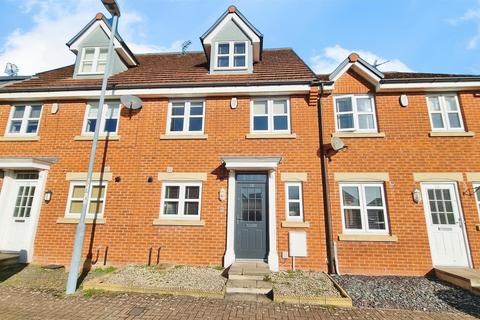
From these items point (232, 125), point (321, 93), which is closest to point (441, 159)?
point (321, 93)

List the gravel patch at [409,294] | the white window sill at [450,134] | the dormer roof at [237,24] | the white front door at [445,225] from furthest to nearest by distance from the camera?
the dormer roof at [237,24], the white window sill at [450,134], the white front door at [445,225], the gravel patch at [409,294]

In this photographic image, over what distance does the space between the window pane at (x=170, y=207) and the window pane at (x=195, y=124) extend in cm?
282

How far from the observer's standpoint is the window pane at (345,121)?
28.7ft

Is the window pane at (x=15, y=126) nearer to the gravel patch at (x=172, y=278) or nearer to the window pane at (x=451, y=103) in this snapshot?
the gravel patch at (x=172, y=278)

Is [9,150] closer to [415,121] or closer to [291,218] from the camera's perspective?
[291,218]

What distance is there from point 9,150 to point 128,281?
738 centimetres

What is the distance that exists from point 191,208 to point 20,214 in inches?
245

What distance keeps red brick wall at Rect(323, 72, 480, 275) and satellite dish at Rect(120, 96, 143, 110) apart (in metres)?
6.89

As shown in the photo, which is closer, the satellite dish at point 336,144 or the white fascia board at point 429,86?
the satellite dish at point 336,144

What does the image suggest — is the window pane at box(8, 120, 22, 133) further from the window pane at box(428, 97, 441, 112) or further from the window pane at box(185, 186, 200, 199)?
the window pane at box(428, 97, 441, 112)

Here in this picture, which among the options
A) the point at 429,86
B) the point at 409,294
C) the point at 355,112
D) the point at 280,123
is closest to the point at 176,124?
the point at 280,123

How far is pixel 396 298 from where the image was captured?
5.64 meters

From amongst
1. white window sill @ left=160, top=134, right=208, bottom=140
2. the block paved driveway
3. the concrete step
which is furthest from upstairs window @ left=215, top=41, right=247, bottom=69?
the block paved driveway

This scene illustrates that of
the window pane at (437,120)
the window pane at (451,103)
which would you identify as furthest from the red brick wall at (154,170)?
the window pane at (451,103)
